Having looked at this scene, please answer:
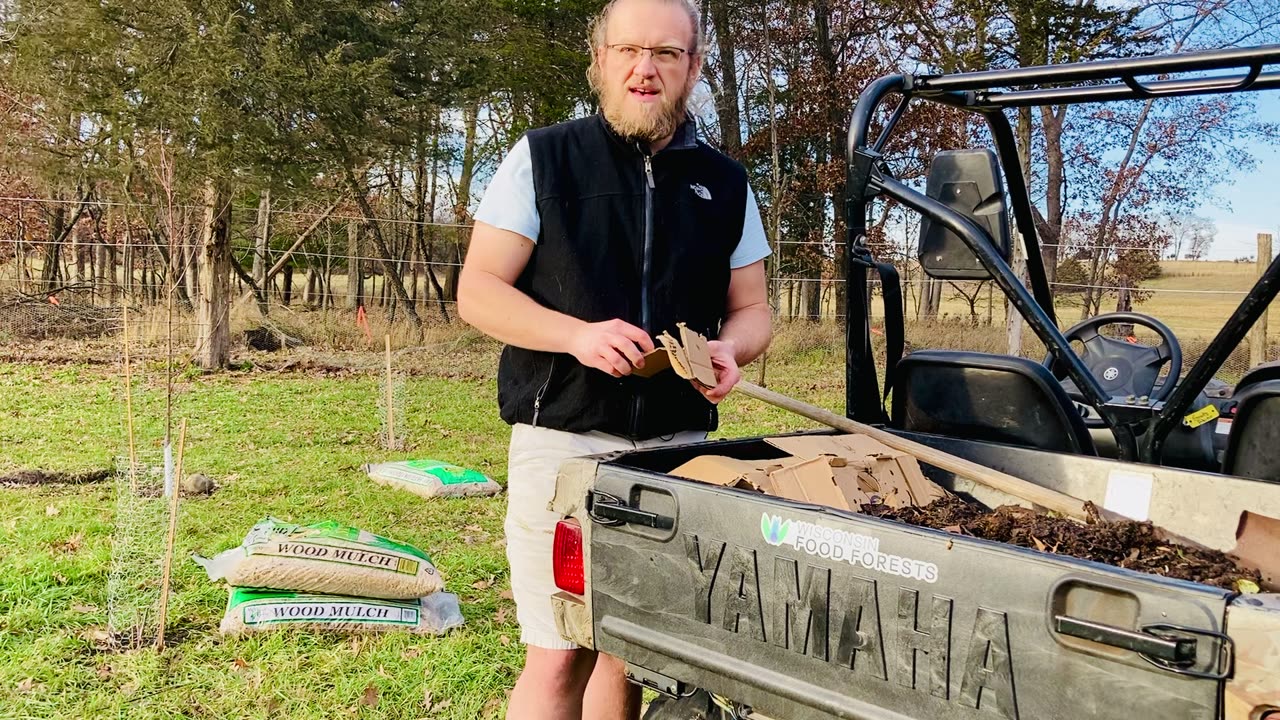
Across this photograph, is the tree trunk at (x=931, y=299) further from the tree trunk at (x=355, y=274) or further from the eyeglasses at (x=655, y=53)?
the eyeglasses at (x=655, y=53)

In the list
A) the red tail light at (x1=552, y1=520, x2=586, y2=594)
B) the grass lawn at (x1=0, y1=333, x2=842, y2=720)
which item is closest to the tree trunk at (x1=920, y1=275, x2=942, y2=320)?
the grass lawn at (x1=0, y1=333, x2=842, y2=720)

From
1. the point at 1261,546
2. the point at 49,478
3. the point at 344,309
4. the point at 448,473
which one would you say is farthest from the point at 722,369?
the point at 344,309

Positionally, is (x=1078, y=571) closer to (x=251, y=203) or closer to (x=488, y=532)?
(x=488, y=532)

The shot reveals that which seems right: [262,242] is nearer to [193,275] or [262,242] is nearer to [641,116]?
[193,275]

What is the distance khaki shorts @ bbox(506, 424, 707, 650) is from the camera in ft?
7.30

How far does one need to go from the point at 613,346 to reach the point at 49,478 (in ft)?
20.1

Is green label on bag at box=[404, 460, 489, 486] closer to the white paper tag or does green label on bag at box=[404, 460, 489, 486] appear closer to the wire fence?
the wire fence

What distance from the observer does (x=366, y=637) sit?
402cm

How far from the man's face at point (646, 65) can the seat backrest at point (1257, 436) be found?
1462 millimetres

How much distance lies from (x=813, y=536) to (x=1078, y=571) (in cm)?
40

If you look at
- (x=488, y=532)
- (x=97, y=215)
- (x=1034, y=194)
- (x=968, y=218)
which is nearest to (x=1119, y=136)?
(x=1034, y=194)

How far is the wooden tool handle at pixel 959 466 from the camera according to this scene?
1.97m

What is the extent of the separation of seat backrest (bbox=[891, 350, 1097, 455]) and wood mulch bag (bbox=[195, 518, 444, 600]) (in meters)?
2.33

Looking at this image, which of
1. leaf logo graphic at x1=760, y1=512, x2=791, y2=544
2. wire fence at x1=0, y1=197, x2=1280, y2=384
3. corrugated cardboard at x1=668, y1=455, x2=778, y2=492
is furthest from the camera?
wire fence at x1=0, y1=197, x2=1280, y2=384
